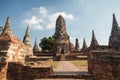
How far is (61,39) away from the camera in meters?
47.6

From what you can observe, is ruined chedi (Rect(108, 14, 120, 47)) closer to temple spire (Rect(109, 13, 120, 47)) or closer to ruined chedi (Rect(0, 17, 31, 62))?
temple spire (Rect(109, 13, 120, 47))

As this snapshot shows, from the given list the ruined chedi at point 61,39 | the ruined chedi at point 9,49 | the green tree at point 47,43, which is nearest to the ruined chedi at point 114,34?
the ruined chedi at point 61,39

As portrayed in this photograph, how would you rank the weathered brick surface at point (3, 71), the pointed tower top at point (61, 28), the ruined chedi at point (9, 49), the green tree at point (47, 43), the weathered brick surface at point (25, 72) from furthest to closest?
the green tree at point (47, 43) < the pointed tower top at point (61, 28) < the ruined chedi at point (9, 49) < the weathered brick surface at point (25, 72) < the weathered brick surface at point (3, 71)

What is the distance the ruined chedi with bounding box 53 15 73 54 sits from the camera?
45.8 metres

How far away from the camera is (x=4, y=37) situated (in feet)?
28.9

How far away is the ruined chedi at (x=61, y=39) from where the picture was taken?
45781mm

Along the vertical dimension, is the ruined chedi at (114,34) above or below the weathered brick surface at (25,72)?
above

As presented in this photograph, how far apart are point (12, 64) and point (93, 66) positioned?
13.3 ft

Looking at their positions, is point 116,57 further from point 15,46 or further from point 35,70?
point 15,46

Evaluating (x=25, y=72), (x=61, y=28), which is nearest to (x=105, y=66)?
(x=25, y=72)

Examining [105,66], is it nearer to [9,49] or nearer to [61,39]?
[9,49]

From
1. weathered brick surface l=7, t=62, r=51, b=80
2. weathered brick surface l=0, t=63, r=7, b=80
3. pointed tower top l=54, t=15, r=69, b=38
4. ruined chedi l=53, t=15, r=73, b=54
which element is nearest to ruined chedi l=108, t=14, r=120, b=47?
ruined chedi l=53, t=15, r=73, b=54

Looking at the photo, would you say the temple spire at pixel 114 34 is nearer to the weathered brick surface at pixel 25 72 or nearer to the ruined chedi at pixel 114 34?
the ruined chedi at pixel 114 34

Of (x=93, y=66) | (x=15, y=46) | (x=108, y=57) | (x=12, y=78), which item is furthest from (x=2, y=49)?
(x=108, y=57)
